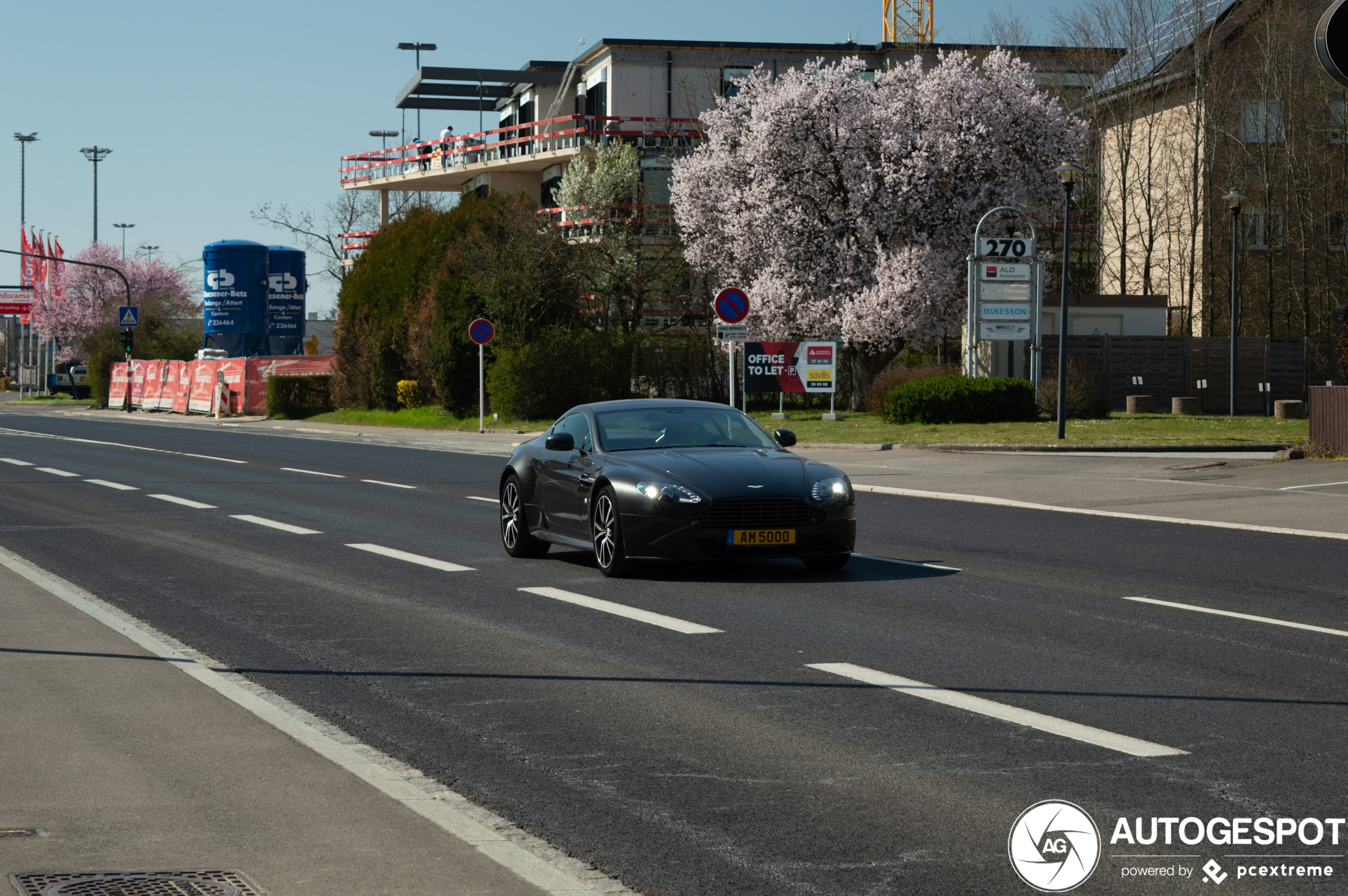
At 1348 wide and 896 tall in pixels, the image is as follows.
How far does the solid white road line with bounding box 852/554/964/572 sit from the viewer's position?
12.8 metres

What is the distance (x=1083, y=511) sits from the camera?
1822 cm

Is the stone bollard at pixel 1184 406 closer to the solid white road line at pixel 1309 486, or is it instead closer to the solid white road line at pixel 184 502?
the solid white road line at pixel 1309 486

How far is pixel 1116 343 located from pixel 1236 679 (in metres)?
36.7

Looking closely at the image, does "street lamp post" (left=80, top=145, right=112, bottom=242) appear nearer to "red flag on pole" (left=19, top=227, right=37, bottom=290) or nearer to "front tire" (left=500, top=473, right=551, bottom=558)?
"red flag on pole" (left=19, top=227, right=37, bottom=290)

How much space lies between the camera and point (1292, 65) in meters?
49.0

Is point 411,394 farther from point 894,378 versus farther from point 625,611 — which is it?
point 625,611

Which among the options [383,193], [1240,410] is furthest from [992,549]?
[383,193]

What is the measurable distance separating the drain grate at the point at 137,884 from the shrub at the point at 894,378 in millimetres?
32418

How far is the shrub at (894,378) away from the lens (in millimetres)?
37469

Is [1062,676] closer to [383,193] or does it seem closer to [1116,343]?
[1116,343]

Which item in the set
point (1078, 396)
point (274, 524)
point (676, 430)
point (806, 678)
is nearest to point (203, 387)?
point (1078, 396)

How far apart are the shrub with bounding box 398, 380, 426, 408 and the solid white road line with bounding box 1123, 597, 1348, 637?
42074 mm

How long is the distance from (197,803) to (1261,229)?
162ft

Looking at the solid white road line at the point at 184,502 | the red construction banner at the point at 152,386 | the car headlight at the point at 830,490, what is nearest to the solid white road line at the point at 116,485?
the solid white road line at the point at 184,502
